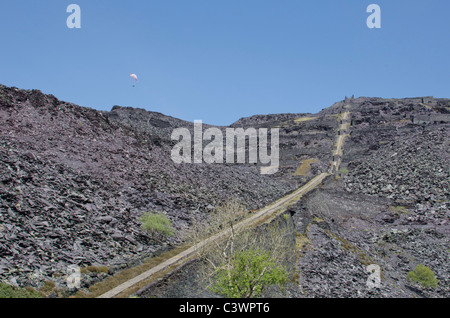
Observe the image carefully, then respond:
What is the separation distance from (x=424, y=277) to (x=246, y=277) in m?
21.3

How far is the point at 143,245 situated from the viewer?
23672mm

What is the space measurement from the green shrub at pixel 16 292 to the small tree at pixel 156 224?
1048 cm

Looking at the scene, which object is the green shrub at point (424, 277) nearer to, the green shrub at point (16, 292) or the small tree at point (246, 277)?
the small tree at point (246, 277)

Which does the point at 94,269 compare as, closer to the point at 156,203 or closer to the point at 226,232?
the point at 226,232

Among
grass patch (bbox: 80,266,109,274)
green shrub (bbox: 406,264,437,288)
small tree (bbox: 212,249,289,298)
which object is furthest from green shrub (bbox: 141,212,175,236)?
green shrub (bbox: 406,264,437,288)

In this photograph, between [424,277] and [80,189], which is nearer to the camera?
[80,189]

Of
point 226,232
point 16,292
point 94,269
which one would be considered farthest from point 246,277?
point 16,292

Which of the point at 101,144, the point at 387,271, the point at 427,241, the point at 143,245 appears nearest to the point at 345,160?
the point at 427,241

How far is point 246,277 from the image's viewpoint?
15734 mm

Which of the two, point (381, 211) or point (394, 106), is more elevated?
point (394, 106)
